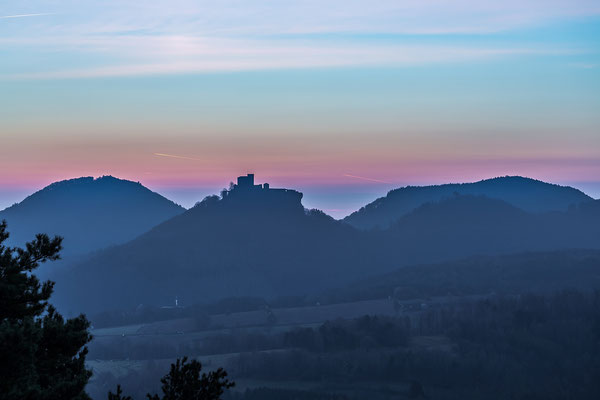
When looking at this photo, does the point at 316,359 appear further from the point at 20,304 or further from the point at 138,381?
the point at 20,304

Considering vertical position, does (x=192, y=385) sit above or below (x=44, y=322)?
below

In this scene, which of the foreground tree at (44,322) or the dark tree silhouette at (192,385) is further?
the foreground tree at (44,322)

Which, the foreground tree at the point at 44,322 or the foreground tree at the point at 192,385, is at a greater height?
the foreground tree at the point at 44,322

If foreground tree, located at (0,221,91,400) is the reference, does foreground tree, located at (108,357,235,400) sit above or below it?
below

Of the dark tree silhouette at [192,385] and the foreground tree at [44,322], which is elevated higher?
the foreground tree at [44,322]

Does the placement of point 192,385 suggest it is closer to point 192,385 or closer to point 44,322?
point 192,385

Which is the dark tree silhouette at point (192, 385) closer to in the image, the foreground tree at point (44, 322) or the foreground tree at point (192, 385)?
the foreground tree at point (192, 385)

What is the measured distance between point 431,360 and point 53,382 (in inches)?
6989

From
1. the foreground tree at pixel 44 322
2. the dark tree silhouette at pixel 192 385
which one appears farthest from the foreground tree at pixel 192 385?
the foreground tree at pixel 44 322

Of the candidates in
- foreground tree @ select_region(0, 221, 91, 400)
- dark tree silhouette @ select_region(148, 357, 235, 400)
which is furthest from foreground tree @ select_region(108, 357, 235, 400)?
foreground tree @ select_region(0, 221, 91, 400)

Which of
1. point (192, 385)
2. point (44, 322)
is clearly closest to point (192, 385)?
point (192, 385)

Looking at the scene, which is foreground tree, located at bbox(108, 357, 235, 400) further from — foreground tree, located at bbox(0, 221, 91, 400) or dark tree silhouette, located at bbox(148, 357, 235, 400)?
foreground tree, located at bbox(0, 221, 91, 400)

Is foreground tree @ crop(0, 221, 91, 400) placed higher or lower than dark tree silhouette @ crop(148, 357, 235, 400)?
higher

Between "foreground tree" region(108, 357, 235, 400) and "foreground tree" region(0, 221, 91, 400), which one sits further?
"foreground tree" region(0, 221, 91, 400)
